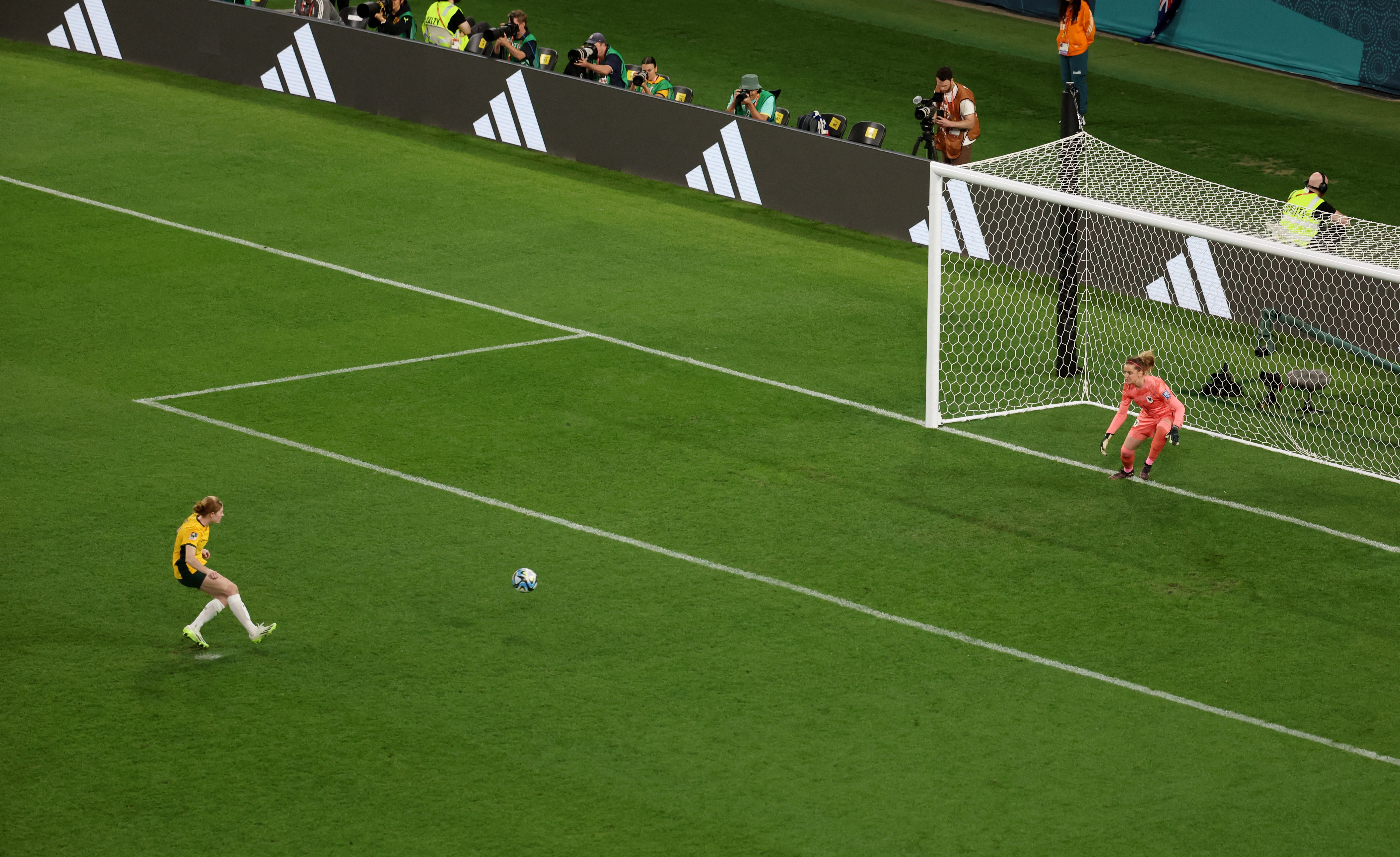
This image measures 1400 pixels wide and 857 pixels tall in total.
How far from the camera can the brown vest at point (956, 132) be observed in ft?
71.8

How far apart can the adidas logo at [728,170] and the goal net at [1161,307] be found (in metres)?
3.53

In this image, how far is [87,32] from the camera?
27859 millimetres

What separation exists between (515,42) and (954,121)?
6.90m

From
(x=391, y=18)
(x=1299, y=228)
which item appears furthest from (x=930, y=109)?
(x=391, y=18)

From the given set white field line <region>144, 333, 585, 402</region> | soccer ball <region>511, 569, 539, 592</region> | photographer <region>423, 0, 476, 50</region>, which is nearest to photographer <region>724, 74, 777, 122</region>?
photographer <region>423, 0, 476, 50</region>

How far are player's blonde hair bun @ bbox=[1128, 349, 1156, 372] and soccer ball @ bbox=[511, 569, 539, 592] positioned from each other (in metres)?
5.40

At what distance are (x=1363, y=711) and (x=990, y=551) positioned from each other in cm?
313

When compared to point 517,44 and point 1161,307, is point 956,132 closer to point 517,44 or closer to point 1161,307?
point 1161,307

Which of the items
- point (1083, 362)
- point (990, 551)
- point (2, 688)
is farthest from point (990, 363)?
point (2, 688)

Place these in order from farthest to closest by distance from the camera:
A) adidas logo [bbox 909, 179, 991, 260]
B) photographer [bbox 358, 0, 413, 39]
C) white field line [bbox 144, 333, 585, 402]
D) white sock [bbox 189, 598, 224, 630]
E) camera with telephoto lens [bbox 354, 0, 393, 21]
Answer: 1. camera with telephoto lens [bbox 354, 0, 393, 21]
2. photographer [bbox 358, 0, 413, 39]
3. adidas logo [bbox 909, 179, 991, 260]
4. white field line [bbox 144, 333, 585, 402]
5. white sock [bbox 189, 598, 224, 630]

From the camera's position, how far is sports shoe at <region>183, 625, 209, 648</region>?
11352mm

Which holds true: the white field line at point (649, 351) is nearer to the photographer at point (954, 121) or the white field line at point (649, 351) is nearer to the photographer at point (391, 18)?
the photographer at point (954, 121)

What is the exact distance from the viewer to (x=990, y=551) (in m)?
13.4

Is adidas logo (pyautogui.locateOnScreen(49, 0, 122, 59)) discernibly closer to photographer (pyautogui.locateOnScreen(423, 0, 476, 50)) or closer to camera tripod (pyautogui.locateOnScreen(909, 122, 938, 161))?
photographer (pyautogui.locateOnScreen(423, 0, 476, 50))
